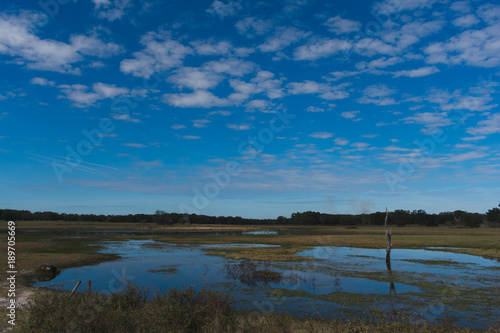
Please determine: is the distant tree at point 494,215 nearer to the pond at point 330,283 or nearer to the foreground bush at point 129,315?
the pond at point 330,283

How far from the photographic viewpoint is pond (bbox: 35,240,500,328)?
16.6m

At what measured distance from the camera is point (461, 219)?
17162 cm

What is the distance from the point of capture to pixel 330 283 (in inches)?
909

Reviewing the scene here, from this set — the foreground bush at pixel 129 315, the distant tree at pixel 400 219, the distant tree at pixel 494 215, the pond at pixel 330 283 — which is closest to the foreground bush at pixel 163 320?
the foreground bush at pixel 129 315

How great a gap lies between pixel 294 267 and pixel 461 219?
182 metres

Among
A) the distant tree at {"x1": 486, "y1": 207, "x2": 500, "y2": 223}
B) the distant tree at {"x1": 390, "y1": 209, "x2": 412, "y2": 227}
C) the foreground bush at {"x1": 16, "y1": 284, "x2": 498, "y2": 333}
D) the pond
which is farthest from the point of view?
the distant tree at {"x1": 390, "y1": 209, "x2": 412, "y2": 227}

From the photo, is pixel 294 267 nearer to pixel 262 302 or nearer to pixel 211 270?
pixel 211 270

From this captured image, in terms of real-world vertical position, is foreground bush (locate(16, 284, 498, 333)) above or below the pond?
above

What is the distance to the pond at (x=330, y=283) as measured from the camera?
16.6m

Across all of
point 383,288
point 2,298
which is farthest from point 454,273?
point 2,298

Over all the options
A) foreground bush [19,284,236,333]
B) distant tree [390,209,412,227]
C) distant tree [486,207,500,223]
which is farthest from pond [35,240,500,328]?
distant tree [390,209,412,227]

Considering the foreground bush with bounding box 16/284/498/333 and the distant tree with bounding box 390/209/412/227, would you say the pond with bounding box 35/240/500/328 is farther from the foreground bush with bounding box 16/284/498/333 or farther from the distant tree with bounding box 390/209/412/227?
the distant tree with bounding box 390/209/412/227

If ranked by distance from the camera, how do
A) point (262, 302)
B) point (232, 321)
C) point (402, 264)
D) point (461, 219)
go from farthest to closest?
1. point (461, 219)
2. point (402, 264)
3. point (262, 302)
4. point (232, 321)

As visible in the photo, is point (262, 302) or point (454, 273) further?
point (454, 273)
